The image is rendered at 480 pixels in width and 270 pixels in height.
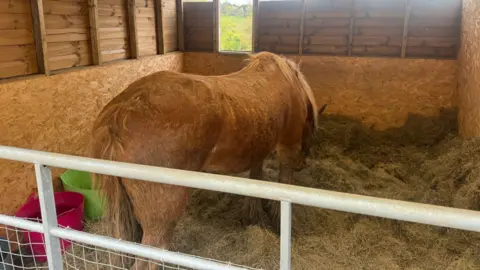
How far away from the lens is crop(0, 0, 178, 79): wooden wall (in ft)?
10.5

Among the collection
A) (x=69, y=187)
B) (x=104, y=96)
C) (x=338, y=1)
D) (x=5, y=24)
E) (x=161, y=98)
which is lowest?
(x=69, y=187)

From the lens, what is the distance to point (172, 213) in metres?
2.03

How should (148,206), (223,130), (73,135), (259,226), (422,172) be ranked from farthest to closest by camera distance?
1. (422,172)
2. (73,135)
3. (259,226)
4. (223,130)
5. (148,206)

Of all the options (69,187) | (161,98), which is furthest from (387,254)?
(69,187)

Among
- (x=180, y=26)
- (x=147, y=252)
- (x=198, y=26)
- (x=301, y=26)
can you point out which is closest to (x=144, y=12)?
(x=180, y=26)

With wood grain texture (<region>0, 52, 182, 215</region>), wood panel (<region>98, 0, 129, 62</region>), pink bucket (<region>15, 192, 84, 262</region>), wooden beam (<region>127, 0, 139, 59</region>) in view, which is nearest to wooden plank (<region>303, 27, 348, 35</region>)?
wooden beam (<region>127, 0, 139, 59</region>)

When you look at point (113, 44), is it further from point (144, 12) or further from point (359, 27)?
point (359, 27)

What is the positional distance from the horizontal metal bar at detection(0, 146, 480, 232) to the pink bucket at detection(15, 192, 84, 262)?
5.94 feet

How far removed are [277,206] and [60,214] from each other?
1749 mm

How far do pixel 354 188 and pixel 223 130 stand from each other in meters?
2.08

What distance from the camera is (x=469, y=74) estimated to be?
4.22m

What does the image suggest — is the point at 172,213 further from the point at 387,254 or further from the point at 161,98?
the point at 387,254

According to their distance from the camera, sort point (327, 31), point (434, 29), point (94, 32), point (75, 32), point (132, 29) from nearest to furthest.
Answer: point (75, 32) < point (94, 32) < point (132, 29) < point (434, 29) < point (327, 31)

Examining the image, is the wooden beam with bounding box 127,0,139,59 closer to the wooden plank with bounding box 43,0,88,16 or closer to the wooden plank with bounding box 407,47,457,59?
the wooden plank with bounding box 43,0,88,16
